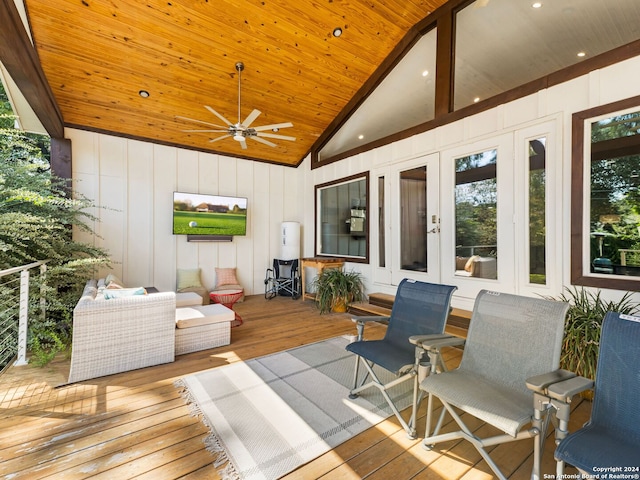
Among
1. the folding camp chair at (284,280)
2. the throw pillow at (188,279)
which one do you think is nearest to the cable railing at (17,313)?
the throw pillow at (188,279)

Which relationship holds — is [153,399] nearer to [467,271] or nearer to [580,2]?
[467,271]

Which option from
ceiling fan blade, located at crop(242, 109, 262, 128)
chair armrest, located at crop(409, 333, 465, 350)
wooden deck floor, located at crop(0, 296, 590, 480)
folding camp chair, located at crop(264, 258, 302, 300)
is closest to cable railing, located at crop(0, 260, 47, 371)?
wooden deck floor, located at crop(0, 296, 590, 480)

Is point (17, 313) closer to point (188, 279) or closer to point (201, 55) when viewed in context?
point (188, 279)

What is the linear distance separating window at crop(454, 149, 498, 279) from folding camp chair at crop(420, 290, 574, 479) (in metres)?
2.03

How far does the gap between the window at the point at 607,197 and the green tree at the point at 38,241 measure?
5402 millimetres

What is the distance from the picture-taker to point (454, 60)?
14.2 ft

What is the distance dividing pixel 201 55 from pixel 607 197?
5.12m

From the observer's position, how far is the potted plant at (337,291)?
524cm

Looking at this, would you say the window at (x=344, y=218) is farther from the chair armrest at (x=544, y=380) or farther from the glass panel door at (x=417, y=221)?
the chair armrest at (x=544, y=380)

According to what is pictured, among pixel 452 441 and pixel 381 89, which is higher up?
pixel 381 89

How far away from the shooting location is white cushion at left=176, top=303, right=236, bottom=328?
11.1ft

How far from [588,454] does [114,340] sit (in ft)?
11.3

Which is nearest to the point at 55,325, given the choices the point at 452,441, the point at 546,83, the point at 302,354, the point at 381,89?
the point at 302,354

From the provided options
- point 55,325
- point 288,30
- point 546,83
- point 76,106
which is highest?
point 288,30
